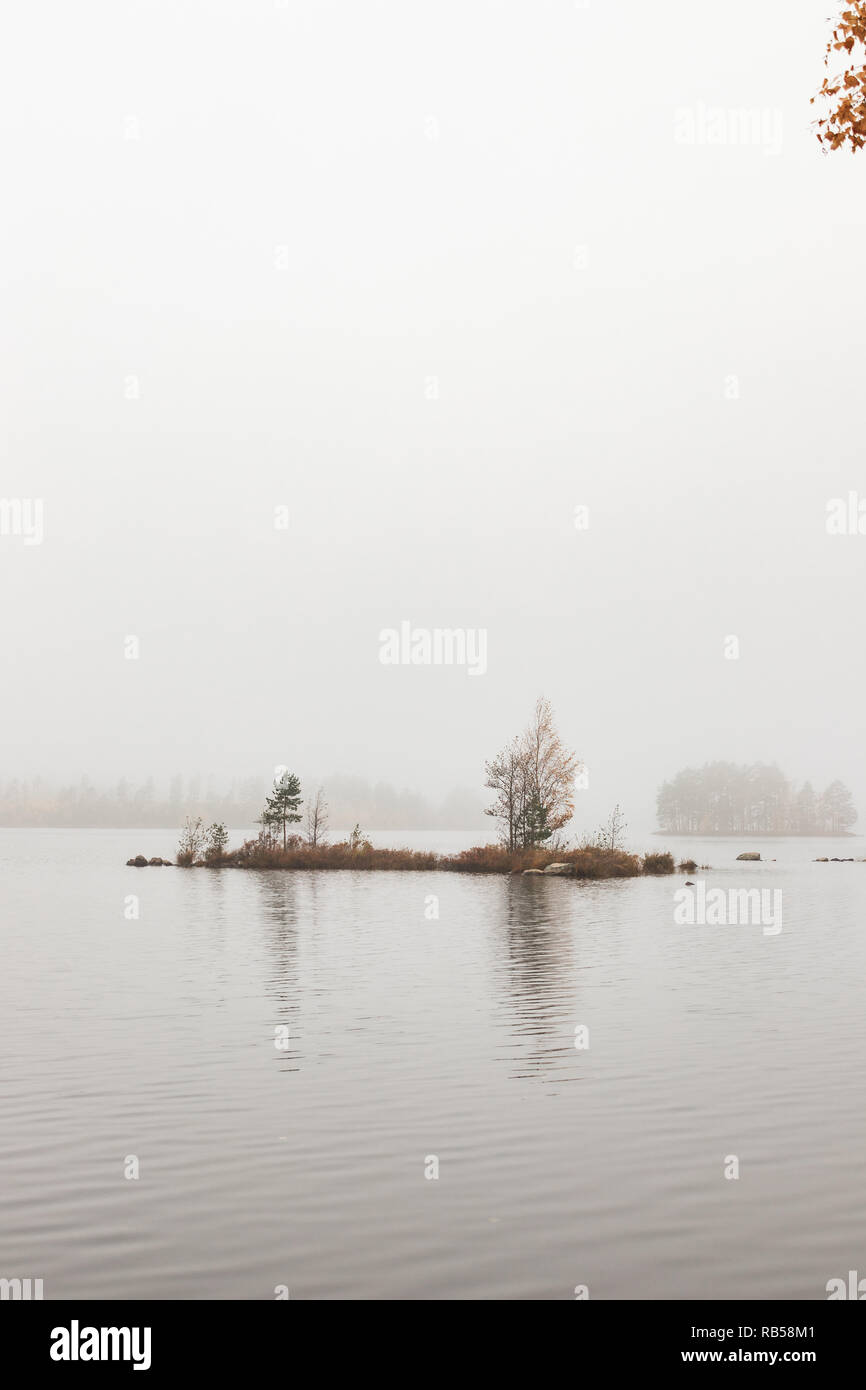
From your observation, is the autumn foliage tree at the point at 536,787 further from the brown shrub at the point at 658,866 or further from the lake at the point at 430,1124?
the lake at the point at 430,1124

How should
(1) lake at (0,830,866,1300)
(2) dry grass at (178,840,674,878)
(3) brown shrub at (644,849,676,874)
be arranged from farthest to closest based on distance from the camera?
(3) brown shrub at (644,849,676,874), (2) dry grass at (178,840,674,878), (1) lake at (0,830,866,1300)

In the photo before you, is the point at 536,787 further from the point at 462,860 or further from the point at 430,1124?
the point at 430,1124

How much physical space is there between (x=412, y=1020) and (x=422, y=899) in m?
29.1

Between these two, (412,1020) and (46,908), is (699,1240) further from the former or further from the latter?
(46,908)

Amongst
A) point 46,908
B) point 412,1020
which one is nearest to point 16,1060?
point 412,1020

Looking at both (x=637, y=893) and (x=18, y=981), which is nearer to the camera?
(x=18, y=981)

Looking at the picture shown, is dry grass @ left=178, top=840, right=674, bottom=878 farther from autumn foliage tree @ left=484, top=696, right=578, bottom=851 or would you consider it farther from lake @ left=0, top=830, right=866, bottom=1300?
lake @ left=0, top=830, right=866, bottom=1300

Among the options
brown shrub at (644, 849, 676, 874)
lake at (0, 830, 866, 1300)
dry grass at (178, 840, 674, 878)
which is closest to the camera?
lake at (0, 830, 866, 1300)

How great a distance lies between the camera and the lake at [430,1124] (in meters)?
7.20

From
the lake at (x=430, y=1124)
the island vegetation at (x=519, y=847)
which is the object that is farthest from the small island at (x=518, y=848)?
the lake at (x=430, y=1124)

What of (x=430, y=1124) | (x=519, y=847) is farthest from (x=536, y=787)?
(x=430, y=1124)

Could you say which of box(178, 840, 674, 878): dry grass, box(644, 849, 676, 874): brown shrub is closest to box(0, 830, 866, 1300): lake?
box(178, 840, 674, 878): dry grass

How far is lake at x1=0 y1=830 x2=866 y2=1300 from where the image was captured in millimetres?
7203

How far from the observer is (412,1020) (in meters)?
16.8
